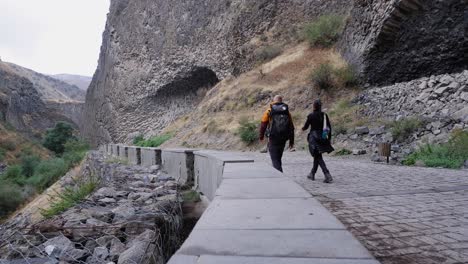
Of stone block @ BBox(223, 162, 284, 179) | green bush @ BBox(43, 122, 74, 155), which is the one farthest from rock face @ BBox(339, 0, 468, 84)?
green bush @ BBox(43, 122, 74, 155)

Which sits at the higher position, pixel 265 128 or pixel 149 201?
pixel 265 128

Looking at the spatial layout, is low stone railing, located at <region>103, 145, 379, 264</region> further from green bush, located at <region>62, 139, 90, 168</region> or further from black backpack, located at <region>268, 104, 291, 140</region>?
green bush, located at <region>62, 139, 90, 168</region>

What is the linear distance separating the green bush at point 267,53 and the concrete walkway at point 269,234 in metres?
19.5

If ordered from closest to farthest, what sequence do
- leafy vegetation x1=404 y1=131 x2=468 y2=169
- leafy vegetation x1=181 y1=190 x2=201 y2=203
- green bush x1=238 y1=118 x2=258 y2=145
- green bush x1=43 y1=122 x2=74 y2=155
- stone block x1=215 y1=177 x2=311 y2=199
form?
1. stone block x1=215 y1=177 x2=311 y2=199
2. leafy vegetation x1=181 y1=190 x2=201 y2=203
3. leafy vegetation x1=404 y1=131 x2=468 y2=169
4. green bush x1=238 y1=118 x2=258 y2=145
5. green bush x1=43 y1=122 x2=74 y2=155

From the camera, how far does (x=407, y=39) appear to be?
13.6 m

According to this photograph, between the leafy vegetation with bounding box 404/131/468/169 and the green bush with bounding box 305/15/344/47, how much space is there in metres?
11.2

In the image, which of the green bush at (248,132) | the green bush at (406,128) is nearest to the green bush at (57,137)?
the green bush at (248,132)

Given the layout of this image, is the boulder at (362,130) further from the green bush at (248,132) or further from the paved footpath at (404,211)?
the paved footpath at (404,211)

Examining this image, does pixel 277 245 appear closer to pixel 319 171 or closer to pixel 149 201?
pixel 149 201

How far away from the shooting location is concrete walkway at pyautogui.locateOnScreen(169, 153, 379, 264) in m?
1.63

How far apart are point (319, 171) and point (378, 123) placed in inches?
225

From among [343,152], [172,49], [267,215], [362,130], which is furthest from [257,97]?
[267,215]

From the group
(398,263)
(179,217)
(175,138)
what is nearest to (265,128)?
(179,217)

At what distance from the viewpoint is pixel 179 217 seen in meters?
4.66
